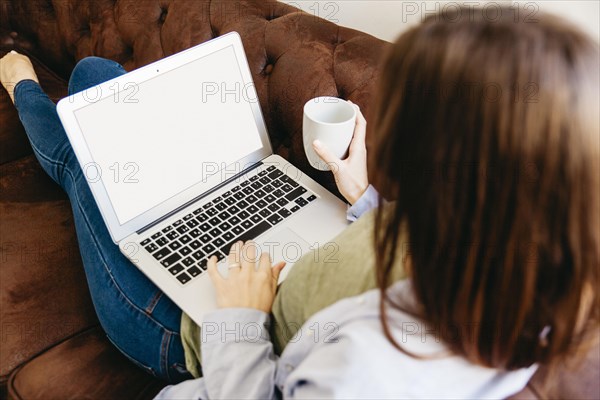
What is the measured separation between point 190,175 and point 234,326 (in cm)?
34

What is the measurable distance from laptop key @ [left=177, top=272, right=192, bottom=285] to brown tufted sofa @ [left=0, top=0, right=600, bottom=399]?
22 centimetres

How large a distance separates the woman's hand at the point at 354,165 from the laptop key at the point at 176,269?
0.30 m

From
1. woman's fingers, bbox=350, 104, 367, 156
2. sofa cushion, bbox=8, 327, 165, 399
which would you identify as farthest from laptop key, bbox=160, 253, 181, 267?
woman's fingers, bbox=350, 104, 367, 156

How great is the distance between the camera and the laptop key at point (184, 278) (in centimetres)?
79

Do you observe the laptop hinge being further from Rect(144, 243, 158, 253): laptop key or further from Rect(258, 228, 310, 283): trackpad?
Rect(258, 228, 310, 283): trackpad

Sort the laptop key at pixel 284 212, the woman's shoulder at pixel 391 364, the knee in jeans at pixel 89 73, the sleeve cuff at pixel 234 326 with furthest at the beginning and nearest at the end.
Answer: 1. the knee in jeans at pixel 89 73
2. the laptop key at pixel 284 212
3. the sleeve cuff at pixel 234 326
4. the woman's shoulder at pixel 391 364

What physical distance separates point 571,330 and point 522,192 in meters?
0.16

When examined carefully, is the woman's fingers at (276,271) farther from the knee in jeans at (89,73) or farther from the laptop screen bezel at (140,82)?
the knee in jeans at (89,73)

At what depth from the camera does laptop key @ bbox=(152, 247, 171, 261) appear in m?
0.82

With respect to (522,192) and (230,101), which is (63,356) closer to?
(230,101)

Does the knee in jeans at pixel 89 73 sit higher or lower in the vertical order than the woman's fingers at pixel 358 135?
higher

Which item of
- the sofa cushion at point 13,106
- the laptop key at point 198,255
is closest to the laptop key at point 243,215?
the laptop key at point 198,255

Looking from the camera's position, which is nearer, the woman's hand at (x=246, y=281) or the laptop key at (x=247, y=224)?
the woman's hand at (x=246, y=281)

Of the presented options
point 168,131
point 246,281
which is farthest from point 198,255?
point 168,131
